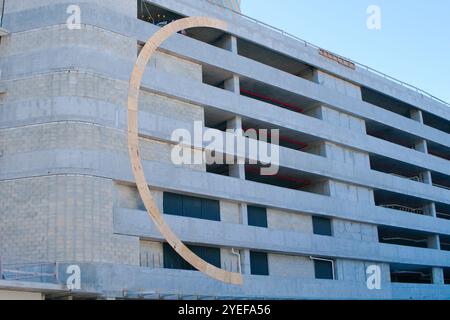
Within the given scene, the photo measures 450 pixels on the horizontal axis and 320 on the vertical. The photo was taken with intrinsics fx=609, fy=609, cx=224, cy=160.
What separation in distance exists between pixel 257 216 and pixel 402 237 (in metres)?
19.9

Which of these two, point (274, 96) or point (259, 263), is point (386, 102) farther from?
point (259, 263)

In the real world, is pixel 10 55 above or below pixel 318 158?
above

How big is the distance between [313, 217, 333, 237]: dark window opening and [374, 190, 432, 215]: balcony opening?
28.9ft

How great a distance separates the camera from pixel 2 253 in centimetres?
3041

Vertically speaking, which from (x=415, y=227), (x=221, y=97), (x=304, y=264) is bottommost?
(x=304, y=264)

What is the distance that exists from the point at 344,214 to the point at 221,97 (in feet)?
42.6

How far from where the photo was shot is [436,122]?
60.2 m

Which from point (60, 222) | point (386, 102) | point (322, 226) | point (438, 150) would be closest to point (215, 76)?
point (322, 226)

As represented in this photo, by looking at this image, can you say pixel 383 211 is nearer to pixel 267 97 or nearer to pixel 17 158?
pixel 267 97

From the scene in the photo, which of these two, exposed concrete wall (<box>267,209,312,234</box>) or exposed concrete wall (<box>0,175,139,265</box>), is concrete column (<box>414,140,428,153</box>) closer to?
exposed concrete wall (<box>267,209,312,234</box>)

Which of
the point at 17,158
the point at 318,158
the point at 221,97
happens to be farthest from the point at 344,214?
the point at 17,158

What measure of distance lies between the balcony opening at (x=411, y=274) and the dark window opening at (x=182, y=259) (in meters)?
20.2

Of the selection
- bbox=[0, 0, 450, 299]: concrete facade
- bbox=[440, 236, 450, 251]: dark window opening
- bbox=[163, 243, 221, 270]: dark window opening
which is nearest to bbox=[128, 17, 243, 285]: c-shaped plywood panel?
bbox=[163, 243, 221, 270]: dark window opening

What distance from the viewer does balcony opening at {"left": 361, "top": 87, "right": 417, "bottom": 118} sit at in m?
52.0
